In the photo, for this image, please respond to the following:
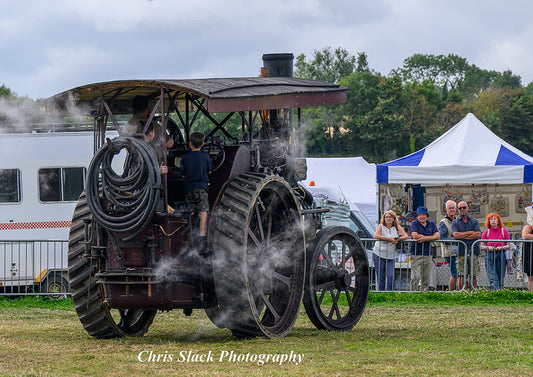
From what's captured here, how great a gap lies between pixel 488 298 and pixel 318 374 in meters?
7.24

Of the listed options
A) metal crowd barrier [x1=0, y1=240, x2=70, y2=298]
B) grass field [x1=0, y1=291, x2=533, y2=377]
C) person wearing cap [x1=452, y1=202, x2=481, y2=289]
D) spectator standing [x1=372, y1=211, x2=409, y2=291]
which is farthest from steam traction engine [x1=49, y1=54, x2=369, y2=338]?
metal crowd barrier [x1=0, y1=240, x2=70, y2=298]

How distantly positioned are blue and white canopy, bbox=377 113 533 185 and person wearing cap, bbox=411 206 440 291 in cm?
264

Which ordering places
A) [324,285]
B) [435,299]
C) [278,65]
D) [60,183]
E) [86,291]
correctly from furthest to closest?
[60,183]
[435,299]
[278,65]
[324,285]
[86,291]

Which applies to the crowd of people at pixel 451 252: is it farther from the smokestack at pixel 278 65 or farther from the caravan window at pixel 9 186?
the caravan window at pixel 9 186

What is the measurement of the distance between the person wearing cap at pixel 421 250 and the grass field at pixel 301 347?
2086mm

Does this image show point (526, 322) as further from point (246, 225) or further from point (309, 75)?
point (309, 75)

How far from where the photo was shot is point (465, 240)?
13.8m

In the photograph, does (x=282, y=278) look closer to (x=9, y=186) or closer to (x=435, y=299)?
(x=435, y=299)

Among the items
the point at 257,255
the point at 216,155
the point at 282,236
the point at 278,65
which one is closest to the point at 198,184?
the point at 216,155

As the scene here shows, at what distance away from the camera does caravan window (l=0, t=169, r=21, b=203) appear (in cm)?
1554

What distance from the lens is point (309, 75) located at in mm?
72625

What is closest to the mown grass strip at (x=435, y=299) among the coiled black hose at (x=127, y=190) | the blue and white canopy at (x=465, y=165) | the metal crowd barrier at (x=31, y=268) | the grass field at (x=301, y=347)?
the grass field at (x=301, y=347)

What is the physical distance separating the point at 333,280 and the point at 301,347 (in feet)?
5.84

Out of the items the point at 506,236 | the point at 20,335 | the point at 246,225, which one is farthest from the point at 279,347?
the point at 506,236
